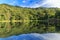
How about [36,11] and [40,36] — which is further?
[36,11]

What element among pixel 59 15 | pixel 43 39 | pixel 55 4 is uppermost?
pixel 55 4

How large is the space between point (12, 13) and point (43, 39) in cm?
501

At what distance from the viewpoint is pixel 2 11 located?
10172 mm

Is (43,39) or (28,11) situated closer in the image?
(43,39)

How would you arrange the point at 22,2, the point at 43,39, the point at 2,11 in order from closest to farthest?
the point at 43,39, the point at 22,2, the point at 2,11

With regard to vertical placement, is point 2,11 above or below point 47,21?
above

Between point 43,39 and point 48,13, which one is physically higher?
point 48,13

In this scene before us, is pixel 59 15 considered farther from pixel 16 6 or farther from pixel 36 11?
pixel 16 6

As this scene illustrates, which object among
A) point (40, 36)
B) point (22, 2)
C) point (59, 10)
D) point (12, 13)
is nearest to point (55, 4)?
point (59, 10)

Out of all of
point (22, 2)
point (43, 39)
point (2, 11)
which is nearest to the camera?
point (43, 39)

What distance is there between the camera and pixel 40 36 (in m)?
5.56

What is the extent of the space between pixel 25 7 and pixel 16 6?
0.51m

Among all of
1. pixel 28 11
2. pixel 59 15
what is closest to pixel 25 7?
pixel 28 11

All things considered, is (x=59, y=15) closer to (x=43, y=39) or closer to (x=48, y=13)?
(x=48, y=13)
